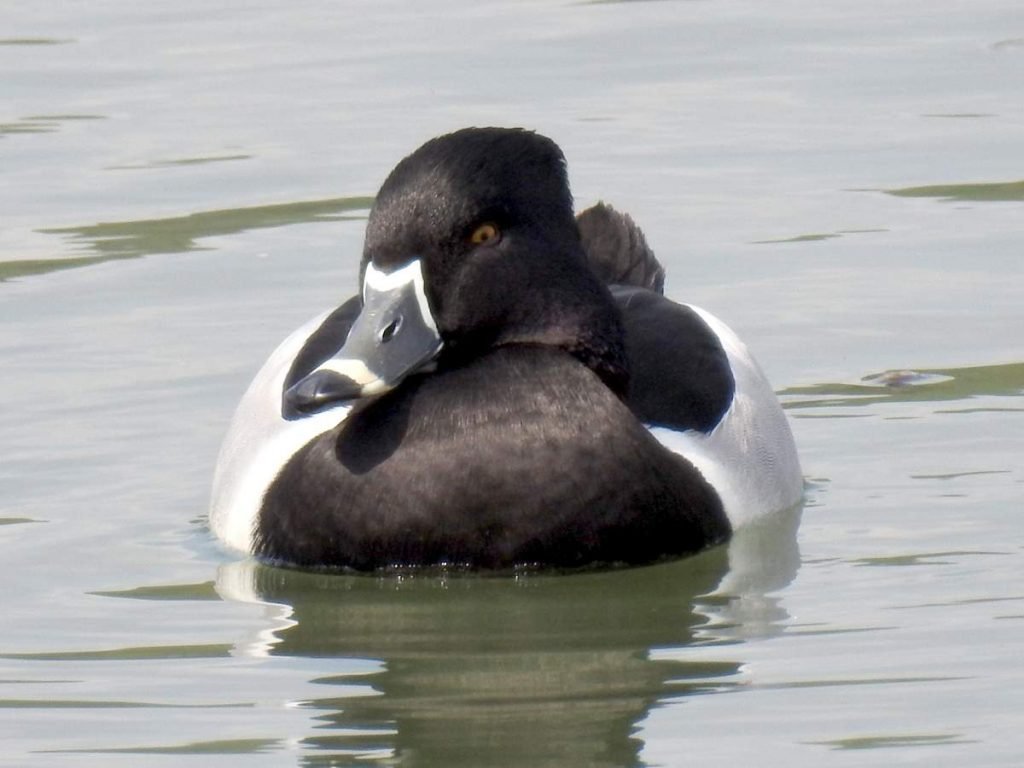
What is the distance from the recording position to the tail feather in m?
8.61

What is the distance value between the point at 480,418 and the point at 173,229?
3498 millimetres

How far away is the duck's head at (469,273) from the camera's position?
22.9 feet

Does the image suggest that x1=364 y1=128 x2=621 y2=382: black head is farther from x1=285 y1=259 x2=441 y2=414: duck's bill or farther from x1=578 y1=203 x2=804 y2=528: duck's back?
x1=578 y1=203 x2=804 y2=528: duck's back

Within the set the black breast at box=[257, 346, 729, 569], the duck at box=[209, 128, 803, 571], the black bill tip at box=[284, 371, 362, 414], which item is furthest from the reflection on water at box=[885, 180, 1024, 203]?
the black bill tip at box=[284, 371, 362, 414]

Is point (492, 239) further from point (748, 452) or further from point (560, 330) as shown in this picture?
point (748, 452)

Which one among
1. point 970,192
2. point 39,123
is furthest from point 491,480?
point 39,123

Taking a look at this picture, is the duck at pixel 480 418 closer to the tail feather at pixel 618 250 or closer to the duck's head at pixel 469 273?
the duck's head at pixel 469 273

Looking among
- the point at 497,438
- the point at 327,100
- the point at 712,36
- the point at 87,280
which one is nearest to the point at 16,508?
the point at 497,438

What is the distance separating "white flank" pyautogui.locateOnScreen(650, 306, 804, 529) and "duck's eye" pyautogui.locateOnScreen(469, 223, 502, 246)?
2.34ft

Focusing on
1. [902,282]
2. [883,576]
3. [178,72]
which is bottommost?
[883,576]

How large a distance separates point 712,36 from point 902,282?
349cm

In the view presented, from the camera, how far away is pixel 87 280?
31.9 feet

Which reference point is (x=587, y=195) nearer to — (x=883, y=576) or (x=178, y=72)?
(x=178, y=72)

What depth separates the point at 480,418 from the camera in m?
7.02
